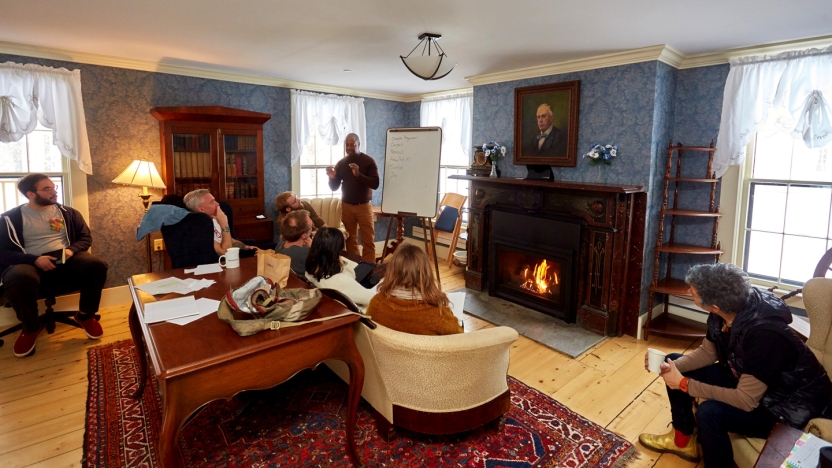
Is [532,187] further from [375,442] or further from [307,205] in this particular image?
[375,442]

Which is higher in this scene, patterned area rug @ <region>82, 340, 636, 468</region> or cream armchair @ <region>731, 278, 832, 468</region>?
cream armchair @ <region>731, 278, 832, 468</region>

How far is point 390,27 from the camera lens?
2955mm

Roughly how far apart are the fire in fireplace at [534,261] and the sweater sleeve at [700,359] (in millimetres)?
1710

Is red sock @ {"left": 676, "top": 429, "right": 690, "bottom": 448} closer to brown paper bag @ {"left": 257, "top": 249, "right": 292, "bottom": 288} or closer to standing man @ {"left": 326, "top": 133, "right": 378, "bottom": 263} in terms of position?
brown paper bag @ {"left": 257, "top": 249, "right": 292, "bottom": 288}

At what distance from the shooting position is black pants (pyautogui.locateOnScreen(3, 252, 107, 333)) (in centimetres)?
320

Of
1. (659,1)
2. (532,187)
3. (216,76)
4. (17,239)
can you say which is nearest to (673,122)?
(532,187)

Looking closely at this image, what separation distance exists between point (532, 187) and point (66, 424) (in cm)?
364

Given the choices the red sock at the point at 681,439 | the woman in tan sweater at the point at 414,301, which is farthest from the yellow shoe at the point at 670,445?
the woman in tan sweater at the point at 414,301

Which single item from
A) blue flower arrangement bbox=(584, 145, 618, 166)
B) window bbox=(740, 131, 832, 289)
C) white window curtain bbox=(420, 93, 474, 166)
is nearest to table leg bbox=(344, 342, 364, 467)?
blue flower arrangement bbox=(584, 145, 618, 166)

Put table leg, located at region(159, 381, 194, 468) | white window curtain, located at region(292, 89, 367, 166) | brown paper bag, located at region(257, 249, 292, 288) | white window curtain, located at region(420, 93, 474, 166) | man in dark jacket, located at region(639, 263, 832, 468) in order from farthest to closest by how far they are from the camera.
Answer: white window curtain, located at region(420, 93, 474, 166)
white window curtain, located at region(292, 89, 367, 166)
brown paper bag, located at region(257, 249, 292, 288)
man in dark jacket, located at region(639, 263, 832, 468)
table leg, located at region(159, 381, 194, 468)

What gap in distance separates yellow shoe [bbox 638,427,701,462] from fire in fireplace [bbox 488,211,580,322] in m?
1.64

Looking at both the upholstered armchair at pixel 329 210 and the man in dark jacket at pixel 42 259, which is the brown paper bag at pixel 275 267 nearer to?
the man in dark jacket at pixel 42 259

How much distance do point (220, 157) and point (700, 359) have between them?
4.24 metres

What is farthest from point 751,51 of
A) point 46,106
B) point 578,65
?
point 46,106
